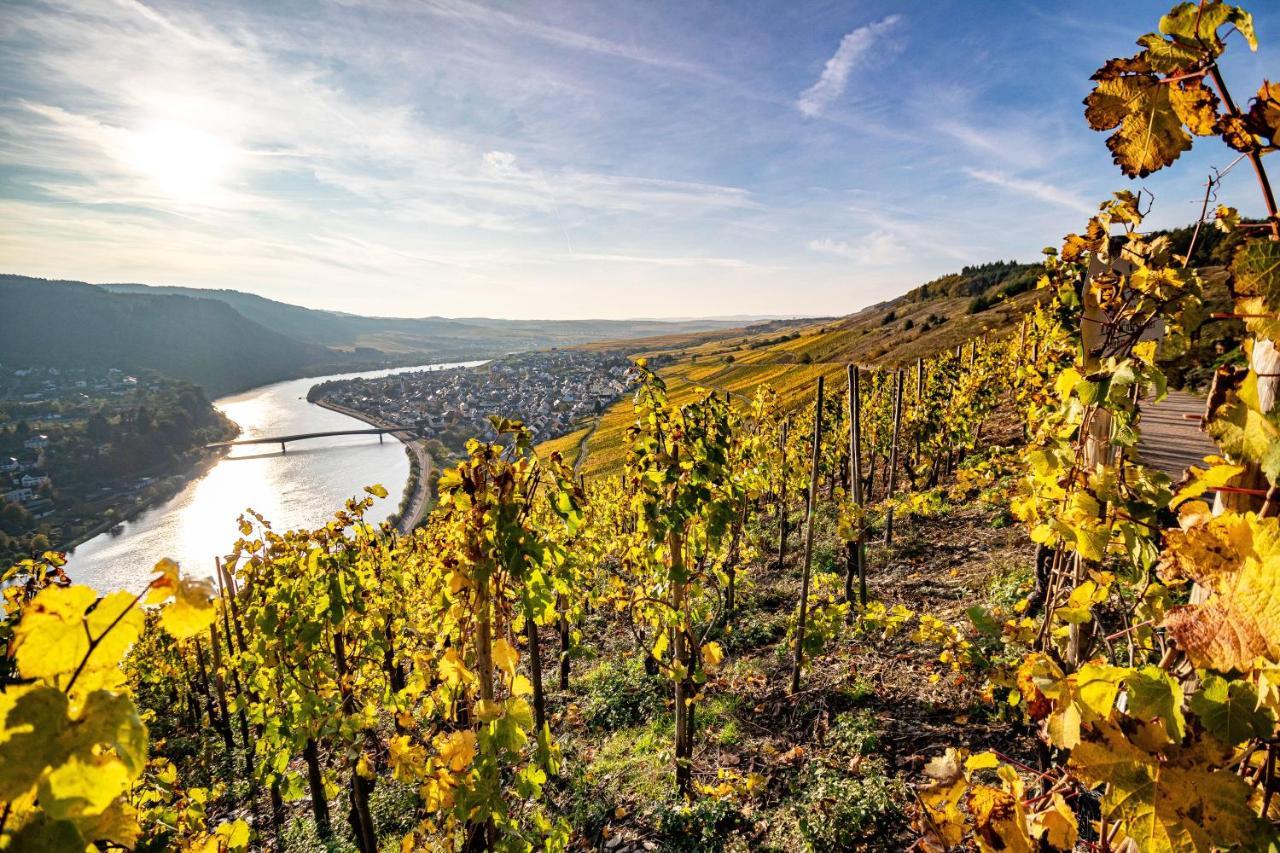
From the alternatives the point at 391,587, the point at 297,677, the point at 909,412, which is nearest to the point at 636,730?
the point at 391,587

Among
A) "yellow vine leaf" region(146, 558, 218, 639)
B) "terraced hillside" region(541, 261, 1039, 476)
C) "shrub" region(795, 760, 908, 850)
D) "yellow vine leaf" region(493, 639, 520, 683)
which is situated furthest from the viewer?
"terraced hillside" region(541, 261, 1039, 476)

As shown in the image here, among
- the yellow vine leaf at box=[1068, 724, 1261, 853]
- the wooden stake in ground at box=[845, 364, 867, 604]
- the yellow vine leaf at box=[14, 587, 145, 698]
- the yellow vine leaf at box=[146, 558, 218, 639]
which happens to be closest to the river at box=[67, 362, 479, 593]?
the wooden stake in ground at box=[845, 364, 867, 604]

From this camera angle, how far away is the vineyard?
40.3 inches

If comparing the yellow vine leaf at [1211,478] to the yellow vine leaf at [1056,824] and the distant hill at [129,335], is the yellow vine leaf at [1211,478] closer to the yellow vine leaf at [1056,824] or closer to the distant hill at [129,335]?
the yellow vine leaf at [1056,824]

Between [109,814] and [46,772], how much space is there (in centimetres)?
71

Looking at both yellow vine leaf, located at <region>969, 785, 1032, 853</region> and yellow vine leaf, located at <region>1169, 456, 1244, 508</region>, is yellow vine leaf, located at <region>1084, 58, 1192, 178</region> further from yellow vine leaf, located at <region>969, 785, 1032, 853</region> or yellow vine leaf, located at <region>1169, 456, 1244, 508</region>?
yellow vine leaf, located at <region>969, 785, 1032, 853</region>

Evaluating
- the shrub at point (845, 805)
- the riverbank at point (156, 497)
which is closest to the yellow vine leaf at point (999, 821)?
the shrub at point (845, 805)

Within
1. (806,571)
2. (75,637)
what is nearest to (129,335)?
(806,571)

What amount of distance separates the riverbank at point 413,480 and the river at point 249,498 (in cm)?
197

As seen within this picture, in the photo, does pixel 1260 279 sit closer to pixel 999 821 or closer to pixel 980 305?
pixel 999 821

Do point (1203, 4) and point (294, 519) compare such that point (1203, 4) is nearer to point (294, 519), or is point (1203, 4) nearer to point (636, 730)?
point (636, 730)

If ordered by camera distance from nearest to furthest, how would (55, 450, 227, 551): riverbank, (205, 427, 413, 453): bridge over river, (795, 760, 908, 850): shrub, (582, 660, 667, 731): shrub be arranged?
1. (795, 760, 908, 850): shrub
2. (582, 660, 667, 731): shrub
3. (55, 450, 227, 551): riverbank
4. (205, 427, 413, 453): bridge over river

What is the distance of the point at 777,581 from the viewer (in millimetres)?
12867

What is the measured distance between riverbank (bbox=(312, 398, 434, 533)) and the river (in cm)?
197
